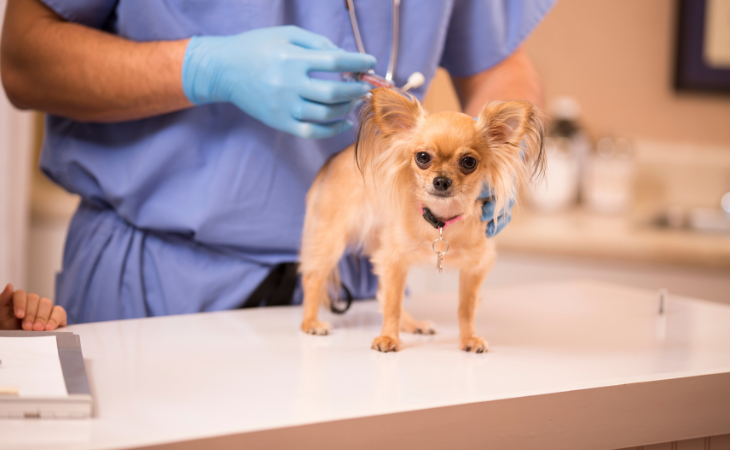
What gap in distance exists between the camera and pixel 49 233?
8.54 feet

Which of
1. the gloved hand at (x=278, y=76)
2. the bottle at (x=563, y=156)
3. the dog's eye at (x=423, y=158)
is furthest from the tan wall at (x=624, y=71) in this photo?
the dog's eye at (x=423, y=158)

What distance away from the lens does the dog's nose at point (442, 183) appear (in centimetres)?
79

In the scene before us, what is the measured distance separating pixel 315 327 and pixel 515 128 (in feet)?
1.52

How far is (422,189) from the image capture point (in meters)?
0.83

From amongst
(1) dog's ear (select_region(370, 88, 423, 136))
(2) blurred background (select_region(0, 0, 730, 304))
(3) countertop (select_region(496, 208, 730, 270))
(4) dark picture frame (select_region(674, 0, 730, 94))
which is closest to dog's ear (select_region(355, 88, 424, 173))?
(1) dog's ear (select_region(370, 88, 423, 136))

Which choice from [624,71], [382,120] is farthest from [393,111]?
[624,71]

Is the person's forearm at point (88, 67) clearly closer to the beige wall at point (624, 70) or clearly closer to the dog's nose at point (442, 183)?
the dog's nose at point (442, 183)

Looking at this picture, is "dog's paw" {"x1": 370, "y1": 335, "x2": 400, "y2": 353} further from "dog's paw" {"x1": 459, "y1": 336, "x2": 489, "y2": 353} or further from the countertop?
the countertop

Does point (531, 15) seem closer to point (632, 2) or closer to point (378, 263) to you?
point (378, 263)

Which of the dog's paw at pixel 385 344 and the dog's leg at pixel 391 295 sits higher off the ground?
the dog's leg at pixel 391 295

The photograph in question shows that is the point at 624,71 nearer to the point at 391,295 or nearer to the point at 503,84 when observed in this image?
the point at 503,84

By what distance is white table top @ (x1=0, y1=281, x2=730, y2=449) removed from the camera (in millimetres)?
620

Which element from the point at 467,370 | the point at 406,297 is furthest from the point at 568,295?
the point at 467,370

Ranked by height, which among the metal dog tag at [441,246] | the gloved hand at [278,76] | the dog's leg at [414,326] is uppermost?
the gloved hand at [278,76]
